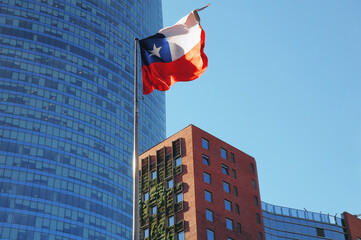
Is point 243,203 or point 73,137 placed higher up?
point 73,137

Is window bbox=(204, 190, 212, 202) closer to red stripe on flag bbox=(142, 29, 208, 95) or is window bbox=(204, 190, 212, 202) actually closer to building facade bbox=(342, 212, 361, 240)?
red stripe on flag bbox=(142, 29, 208, 95)

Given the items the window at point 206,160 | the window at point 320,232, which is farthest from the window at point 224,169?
the window at point 320,232

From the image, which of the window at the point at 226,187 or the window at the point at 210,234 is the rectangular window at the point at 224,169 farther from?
the window at the point at 210,234

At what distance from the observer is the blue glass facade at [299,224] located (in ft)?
444

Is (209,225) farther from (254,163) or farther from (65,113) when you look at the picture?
(65,113)

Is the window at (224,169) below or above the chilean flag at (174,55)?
above

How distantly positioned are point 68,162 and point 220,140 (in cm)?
9260

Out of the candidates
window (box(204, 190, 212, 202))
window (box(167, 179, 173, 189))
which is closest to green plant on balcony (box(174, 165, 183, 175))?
window (box(167, 179, 173, 189))

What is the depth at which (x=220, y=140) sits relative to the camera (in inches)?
3903

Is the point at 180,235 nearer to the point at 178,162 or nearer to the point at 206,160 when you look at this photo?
the point at 178,162

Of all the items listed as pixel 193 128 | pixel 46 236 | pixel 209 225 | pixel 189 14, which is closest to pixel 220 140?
pixel 193 128

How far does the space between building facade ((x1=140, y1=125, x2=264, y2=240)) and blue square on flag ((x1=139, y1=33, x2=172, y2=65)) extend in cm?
4400

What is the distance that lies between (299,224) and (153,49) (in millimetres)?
103106

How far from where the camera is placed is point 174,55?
45.9m
